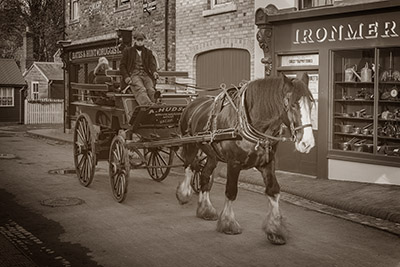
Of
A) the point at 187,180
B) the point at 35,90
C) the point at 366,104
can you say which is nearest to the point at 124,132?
the point at 187,180

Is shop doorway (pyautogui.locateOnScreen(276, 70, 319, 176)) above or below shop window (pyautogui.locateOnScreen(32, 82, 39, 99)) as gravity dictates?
below

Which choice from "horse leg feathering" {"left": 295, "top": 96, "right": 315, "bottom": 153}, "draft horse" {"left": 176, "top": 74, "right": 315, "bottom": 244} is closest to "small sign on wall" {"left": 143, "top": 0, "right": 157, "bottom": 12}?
"draft horse" {"left": 176, "top": 74, "right": 315, "bottom": 244}

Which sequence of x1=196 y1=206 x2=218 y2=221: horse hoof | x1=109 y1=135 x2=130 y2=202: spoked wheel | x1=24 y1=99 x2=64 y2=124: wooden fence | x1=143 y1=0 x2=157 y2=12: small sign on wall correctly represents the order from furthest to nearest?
1. x1=24 y1=99 x2=64 y2=124: wooden fence
2. x1=143 y1=0 x2=157 y2=12: small sign on wall
3. x1=109 y1=135 x2=130 y2=202: spoked wheel
4. x1=196 y1=206 x2=218 y2=221: horse hoof

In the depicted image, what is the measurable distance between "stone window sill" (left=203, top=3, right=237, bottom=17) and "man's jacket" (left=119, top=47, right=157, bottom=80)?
4.73 meters

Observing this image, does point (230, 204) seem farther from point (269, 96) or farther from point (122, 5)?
point (122, 5)

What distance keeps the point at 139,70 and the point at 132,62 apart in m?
0.19

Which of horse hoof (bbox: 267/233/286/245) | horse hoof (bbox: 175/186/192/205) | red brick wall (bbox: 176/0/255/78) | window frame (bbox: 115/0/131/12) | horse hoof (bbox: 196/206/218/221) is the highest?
window frame (bbox: 115/0/131/12)

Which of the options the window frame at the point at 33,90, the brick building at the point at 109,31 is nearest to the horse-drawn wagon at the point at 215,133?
the brick building at the point at 109,31

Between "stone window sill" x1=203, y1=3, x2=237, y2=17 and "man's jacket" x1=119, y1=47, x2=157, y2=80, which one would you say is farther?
"stone window sill" x1=203, y1=3, x2=237, y2=17

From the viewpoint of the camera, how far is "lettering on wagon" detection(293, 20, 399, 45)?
10586mm

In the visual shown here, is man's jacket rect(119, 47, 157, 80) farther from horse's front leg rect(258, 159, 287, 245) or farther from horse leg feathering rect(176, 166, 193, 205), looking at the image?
horse's front leg rect(258, 159, 287, 245)

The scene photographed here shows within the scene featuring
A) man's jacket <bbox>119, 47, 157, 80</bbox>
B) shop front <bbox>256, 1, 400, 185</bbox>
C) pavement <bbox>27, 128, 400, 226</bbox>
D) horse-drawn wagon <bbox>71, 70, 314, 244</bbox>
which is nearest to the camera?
horse-drawn wagon <bbox>71, 70, 314, 244</bbox>

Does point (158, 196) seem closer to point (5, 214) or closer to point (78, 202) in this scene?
point (78, 202)

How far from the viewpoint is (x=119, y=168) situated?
360 inches
